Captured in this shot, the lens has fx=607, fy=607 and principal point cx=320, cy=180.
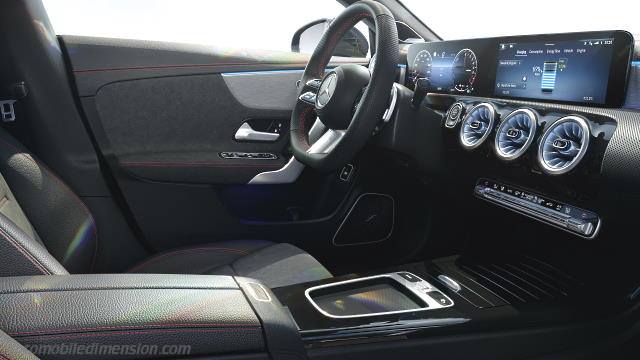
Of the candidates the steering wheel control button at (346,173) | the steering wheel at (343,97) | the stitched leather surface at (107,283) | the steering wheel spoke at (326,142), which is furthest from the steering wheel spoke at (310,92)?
the stitched leather surface at (107,283)

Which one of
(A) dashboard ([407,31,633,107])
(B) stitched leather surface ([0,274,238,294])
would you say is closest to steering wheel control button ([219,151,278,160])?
(A) dashboard ([407,31,633,107])

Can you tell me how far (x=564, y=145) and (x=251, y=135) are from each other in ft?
3.74

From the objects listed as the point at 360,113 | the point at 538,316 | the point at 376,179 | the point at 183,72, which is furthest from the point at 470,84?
the point at 183,72

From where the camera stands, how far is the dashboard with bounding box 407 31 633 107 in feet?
4.16

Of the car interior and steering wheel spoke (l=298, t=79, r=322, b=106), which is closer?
the car interior

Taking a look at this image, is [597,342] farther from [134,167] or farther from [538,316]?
[134,167]

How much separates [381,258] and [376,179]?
276mm

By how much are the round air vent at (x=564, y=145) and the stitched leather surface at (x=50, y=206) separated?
112cm

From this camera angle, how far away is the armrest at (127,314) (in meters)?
0.76

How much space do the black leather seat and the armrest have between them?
48 centimetres

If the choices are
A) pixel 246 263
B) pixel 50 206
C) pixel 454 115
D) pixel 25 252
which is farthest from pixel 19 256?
pixel 454 115

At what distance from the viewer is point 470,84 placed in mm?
1676

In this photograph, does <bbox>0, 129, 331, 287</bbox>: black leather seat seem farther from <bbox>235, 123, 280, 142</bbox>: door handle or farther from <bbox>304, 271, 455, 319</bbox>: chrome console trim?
<bbox>235, 123, 280, 142</bbox>: door handle

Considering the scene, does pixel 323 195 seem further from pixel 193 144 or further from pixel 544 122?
pixel 544 122
